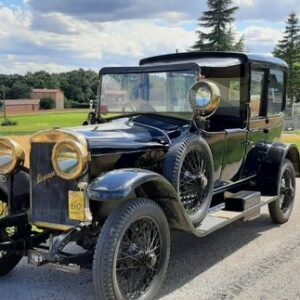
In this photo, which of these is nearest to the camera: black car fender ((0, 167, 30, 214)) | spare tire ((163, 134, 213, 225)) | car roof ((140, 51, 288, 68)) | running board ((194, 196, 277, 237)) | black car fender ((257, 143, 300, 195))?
spare tire ((163, 134, 213, 225))

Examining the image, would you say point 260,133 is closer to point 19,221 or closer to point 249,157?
point 249,157

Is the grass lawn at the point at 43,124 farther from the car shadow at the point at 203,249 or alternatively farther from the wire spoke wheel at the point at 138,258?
the wire spoke wheel at the point at 138,258

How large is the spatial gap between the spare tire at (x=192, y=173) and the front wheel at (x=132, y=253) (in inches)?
20.8

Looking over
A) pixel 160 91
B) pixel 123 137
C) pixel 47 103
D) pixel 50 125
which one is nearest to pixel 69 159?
pixel 123 137

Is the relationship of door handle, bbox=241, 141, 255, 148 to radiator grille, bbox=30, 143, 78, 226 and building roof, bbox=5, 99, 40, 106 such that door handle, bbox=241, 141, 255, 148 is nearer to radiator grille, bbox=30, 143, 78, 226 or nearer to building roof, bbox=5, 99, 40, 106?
radiator grille, bbox=30, 143, 78, 226

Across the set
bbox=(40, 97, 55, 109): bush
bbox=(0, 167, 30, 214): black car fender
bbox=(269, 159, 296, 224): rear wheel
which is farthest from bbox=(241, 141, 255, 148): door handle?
bbox=(40, 97, 55, 109): bush

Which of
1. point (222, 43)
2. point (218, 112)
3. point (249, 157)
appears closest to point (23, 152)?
point (218, 112)

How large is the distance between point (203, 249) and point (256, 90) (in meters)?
2.12

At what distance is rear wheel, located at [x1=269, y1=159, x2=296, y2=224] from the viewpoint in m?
6.86

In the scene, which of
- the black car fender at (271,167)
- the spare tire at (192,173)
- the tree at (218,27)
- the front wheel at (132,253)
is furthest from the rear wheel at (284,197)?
the tree at (218,27)

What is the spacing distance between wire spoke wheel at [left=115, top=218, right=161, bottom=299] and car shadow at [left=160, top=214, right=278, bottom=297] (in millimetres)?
283

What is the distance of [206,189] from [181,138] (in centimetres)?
72

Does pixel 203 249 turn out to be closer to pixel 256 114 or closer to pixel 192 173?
pixel 192 173

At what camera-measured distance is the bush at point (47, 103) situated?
266 feet
